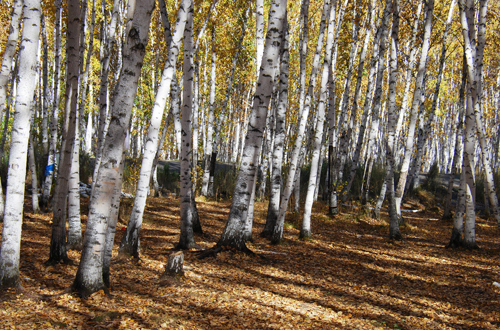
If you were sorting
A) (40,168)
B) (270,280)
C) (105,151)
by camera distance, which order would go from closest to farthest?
(105,151) → (270,280) → (40,168)

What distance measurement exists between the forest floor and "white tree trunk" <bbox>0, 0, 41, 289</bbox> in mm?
322

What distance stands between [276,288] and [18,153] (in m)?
3.31

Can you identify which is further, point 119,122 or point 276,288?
point 276,288

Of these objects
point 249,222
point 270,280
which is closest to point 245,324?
point 270,280

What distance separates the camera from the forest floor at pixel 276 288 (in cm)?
342

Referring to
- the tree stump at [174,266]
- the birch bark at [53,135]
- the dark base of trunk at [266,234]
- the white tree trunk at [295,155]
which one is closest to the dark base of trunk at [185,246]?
the tree stump at [174,266]

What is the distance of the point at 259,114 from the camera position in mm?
5574

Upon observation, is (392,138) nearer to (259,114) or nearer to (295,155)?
(295,155)

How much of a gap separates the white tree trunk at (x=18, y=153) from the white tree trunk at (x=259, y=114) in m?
3.01

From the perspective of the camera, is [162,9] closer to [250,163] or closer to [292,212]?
[250,163]

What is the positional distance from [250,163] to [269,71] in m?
1.43

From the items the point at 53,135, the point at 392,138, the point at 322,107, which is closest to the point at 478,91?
the point at 392,138

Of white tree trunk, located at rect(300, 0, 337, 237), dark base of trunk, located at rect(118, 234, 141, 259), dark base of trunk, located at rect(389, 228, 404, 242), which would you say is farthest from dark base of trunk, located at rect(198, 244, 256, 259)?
dark base of trunk, located at rect(389, 228, 404, 242)

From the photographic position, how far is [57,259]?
4566mm
